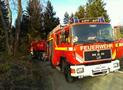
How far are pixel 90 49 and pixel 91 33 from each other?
71 centimetres

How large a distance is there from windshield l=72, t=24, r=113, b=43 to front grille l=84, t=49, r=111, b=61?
0.48 metres

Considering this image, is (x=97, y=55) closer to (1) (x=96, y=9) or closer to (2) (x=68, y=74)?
(2) (x=68, y=74)

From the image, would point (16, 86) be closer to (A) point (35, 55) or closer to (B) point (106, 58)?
(B) point (106, 58)

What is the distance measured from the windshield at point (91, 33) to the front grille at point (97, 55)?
48 cm

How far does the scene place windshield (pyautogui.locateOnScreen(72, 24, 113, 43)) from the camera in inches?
476

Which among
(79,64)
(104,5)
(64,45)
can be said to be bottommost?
(79,64)

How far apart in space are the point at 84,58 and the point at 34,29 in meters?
46.7

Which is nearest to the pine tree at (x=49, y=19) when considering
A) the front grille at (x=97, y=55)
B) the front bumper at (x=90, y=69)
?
the front grille at (x=97, y=55)

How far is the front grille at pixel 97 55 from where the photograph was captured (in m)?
12.1

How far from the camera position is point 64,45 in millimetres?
13227

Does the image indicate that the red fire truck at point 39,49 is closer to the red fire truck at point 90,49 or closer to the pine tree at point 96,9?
the red fire truck at point 90,49

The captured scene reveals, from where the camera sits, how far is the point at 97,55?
1224 centimetres

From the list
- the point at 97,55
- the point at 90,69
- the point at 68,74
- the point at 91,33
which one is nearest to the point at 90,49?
the point at 97,55

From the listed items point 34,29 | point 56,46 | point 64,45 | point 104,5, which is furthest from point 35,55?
point 104,5
